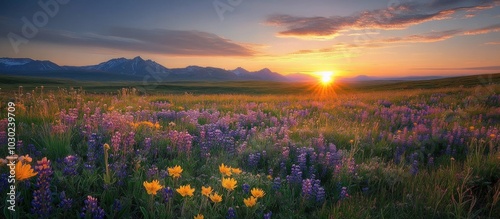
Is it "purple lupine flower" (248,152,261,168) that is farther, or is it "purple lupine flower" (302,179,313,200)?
"purple lupine flower" (248,152,261,168)

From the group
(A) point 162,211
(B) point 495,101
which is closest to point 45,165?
(A) point 162,211

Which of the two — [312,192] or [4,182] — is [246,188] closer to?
[312,192]

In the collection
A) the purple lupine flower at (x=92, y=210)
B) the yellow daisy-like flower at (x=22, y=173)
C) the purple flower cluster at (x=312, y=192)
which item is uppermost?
the yellow daisy-like flower at (x=22, y=173)

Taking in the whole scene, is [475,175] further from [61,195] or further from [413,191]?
[61,195]

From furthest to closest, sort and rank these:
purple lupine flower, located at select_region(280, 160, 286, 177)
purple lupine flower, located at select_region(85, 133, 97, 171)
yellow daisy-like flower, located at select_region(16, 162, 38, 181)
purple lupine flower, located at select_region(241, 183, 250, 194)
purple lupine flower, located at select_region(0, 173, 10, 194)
Answer: 1. purple lupine flower, located at select_region(280, 160, 286, 177)
2. purple lupine flower, located at select_region(85, 133, 97, 171)
3. purple lupine flower, located at select_region(241, 183, 250, 194)
4. purple lupine flower, located at select_region(0, 173, 10, 194)
5. yellow daisy-like flower, located at select_region(16, 162, 38, 181)

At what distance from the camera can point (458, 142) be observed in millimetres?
6230

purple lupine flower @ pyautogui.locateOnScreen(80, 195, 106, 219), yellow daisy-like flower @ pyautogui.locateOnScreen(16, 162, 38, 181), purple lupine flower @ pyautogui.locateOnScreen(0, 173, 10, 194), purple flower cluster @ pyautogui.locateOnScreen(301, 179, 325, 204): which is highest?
yellow daisy-like flower @ pyautogui.locateOnScreen(16, 162, 38, 181)

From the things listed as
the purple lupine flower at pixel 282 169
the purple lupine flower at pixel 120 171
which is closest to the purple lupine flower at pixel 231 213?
the purple lupine flower at pixel 120 171

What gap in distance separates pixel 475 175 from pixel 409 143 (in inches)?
76.2

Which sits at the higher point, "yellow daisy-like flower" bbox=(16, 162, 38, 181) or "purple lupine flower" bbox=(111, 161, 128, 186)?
"yellow daisy-like flower" bbox=(16, 162, 38, 181)

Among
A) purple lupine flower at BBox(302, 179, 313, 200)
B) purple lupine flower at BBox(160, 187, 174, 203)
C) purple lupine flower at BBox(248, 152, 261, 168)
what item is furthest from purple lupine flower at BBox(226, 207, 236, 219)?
purple lupine flower at BBox(248, 152, 261, 168)

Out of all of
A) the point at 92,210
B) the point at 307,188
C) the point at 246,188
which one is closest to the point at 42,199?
the point at 92,210

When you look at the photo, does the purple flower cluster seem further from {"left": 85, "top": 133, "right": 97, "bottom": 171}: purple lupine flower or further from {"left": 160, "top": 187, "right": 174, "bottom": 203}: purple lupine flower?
{"left": 85, "top": 133, "right": 97, "bottom": 171}: purple lupine flower

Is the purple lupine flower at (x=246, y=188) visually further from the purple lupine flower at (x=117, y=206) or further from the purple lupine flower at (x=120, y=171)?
the purple lupine flower at (x=120, y=171)
